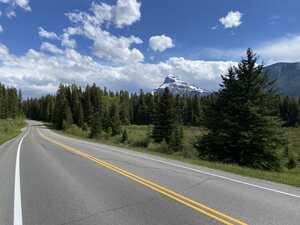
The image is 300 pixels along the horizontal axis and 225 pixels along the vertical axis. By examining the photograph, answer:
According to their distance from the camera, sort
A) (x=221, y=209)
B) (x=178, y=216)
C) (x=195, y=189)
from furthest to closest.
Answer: (x=195, y=189) < (x=221, y=209) < (x=178, y=216)

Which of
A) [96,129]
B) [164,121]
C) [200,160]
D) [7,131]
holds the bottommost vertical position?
[7,131]

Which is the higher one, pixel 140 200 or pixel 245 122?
pixel 245 122

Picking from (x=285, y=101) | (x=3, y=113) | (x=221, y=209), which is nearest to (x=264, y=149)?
(x=221, y=209)

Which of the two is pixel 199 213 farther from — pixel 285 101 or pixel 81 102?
pixel 285 101

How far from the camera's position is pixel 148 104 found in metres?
119

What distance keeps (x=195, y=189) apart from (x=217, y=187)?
0.76 meters

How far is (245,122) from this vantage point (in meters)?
18.1

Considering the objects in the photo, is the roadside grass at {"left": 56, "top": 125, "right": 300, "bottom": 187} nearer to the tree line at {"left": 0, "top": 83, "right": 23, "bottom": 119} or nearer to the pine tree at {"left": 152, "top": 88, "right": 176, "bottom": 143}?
the pine tree at {"left": 152, "top": 88, "right": 176, "bottom": 143}

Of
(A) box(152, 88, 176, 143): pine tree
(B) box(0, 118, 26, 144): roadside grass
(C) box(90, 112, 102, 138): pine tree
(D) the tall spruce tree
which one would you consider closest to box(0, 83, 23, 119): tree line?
(B) box(0, 118, 26, 144): roadside grass

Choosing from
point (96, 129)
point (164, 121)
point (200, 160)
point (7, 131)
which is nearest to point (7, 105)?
point (7, 131)

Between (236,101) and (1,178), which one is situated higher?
(236,101)

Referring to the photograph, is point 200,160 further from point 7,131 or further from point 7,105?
point 7,105

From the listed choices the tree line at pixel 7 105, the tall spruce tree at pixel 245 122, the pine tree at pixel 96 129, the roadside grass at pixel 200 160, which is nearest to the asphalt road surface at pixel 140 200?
the roadside grass at pixel 200 160

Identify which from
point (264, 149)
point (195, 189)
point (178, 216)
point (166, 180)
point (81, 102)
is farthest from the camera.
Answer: point (81, 102)
